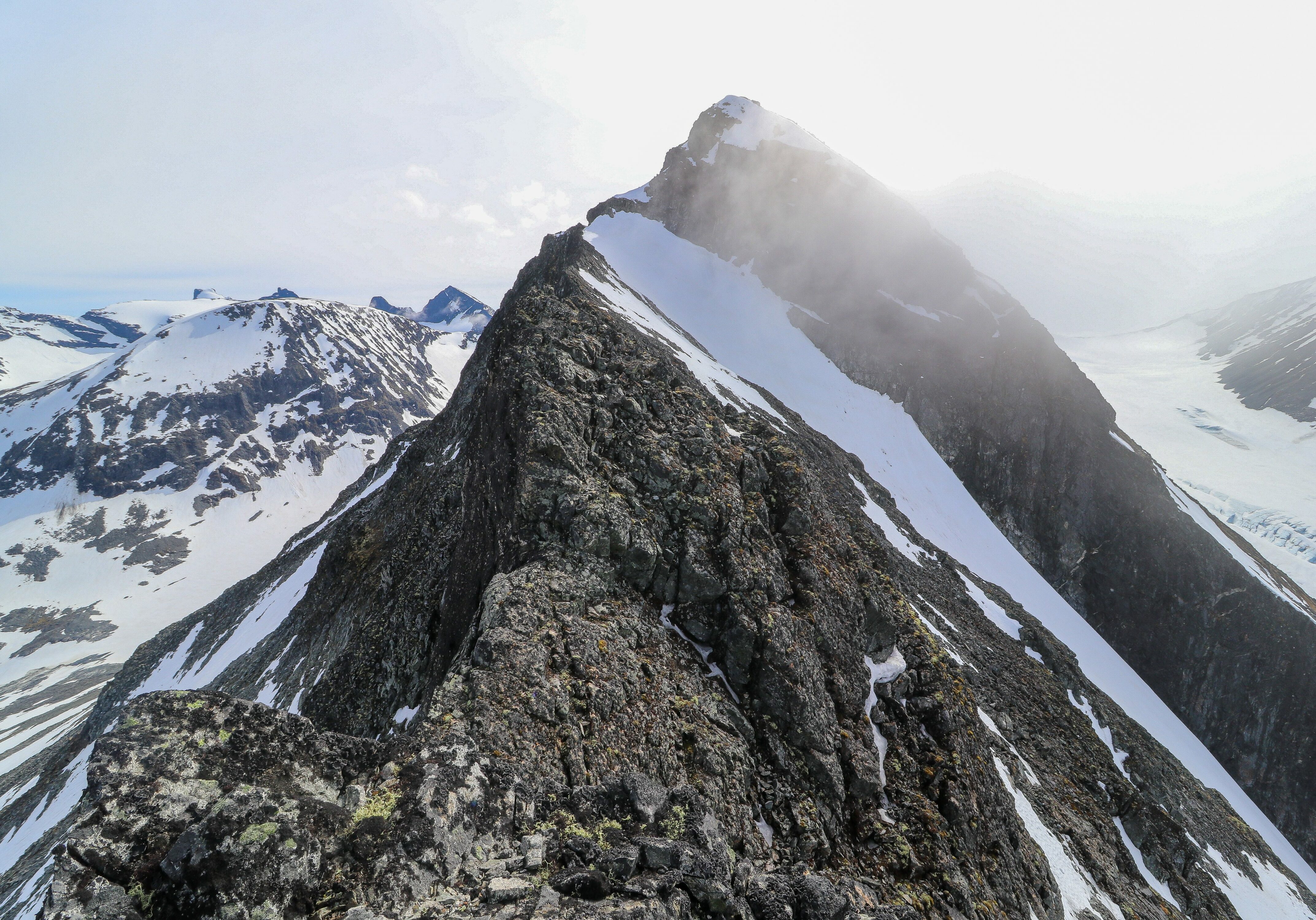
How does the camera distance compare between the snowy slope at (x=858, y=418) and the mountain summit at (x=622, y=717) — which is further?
the snowy slope at (x=858, y=418)

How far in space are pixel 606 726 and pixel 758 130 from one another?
106219mm

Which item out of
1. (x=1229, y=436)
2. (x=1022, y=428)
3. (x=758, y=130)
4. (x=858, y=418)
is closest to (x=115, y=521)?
(x=758, y=130)

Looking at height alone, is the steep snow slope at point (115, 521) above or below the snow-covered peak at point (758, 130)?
below

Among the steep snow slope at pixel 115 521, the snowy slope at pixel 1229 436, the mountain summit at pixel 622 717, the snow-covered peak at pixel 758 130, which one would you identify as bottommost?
the steep snow slope at pixel 115 521

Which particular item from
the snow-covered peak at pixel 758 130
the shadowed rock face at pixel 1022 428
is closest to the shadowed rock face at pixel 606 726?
the shadowed rock face at pixel 1022 428

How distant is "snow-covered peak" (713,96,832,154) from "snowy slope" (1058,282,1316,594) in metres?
89.2

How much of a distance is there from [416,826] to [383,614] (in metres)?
14.7

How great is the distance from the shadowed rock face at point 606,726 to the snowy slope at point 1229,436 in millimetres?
87866

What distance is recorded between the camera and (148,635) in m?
112

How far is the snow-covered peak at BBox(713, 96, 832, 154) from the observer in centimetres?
9300

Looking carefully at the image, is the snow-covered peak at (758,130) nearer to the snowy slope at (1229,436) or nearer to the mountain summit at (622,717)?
the mountain summit at (622,717)

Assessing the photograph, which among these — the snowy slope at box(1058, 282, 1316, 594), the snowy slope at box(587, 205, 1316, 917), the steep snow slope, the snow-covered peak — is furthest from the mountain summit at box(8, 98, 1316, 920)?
the steep snow slope

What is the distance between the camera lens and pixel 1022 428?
236 ft

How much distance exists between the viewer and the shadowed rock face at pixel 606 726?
6773 millimetres
